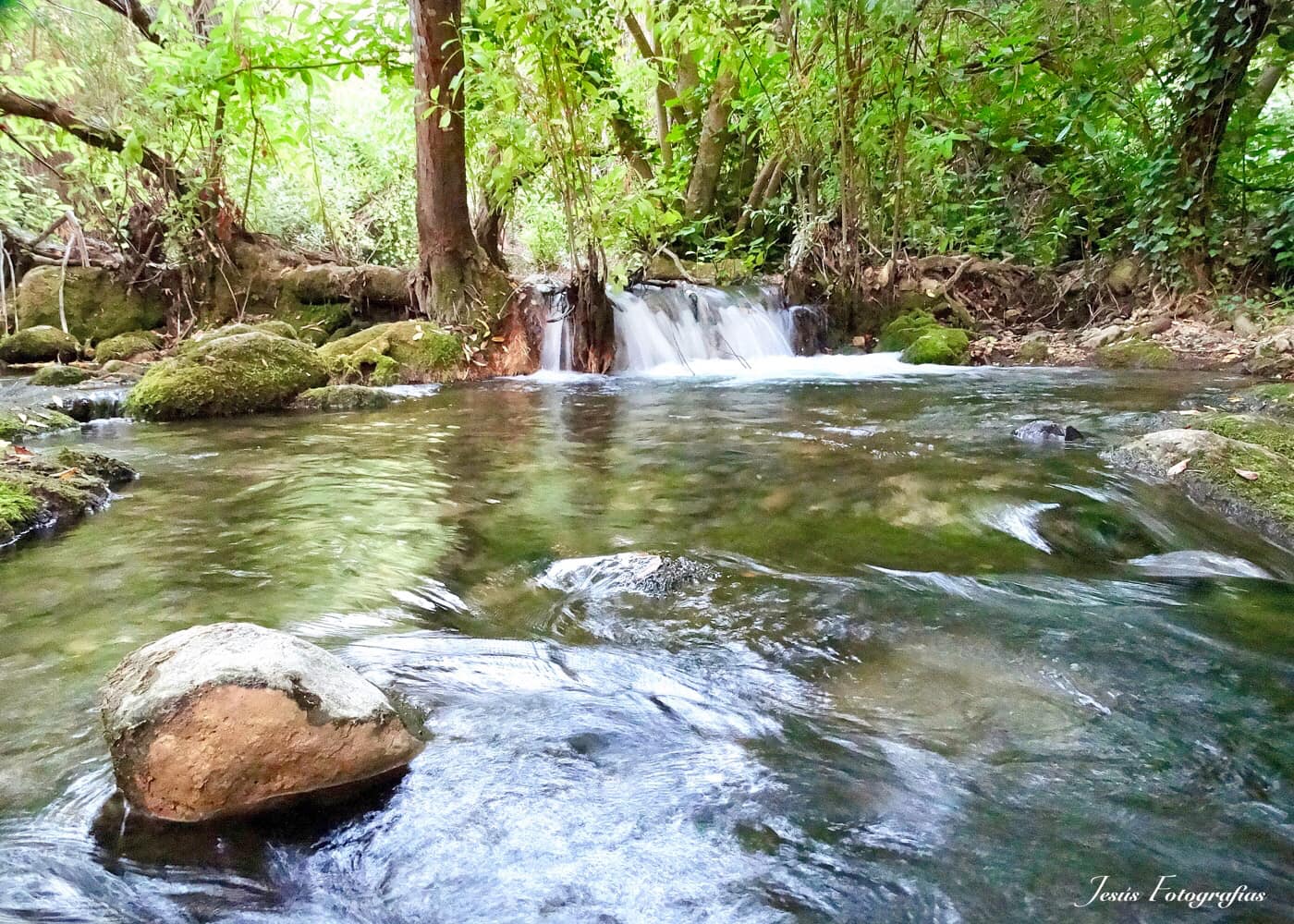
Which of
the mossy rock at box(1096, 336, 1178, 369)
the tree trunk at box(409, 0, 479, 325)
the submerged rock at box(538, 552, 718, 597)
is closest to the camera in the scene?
the submerged rock at box(538, 552, 718, 597)

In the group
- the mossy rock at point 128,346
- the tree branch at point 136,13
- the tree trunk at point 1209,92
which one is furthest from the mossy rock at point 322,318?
the tree trunk at point 1209,92

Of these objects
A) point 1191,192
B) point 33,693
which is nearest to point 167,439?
point 33,693

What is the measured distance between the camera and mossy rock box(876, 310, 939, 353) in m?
10.8

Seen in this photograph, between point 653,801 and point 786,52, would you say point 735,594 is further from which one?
point 786,52

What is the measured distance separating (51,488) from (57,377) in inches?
218

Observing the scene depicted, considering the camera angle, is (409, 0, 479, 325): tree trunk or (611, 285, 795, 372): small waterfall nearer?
(409, 0, 479, 325): tree trunk

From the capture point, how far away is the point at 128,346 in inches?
386

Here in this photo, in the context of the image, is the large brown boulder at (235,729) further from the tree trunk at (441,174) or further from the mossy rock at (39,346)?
the mossy rock at (39,346)

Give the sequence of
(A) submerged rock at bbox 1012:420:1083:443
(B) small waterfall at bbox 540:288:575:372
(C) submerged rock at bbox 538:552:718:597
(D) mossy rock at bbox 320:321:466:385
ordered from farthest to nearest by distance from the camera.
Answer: (B) small waterfall at bbox 540:288:575:372
(D) mossy rock at bbox 320:321:466:385
(A) submerged rock at bbox 1012:420:1083:443
(C) submerged rock at bbox 538:552:718:597

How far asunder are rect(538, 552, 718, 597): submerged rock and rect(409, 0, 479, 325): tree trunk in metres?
6.38

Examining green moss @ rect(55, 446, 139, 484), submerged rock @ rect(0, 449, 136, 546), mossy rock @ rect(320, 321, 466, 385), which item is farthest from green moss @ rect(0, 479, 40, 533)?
mossy rock @ rect(320, 321, 466, 385)

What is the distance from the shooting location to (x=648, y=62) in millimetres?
11109

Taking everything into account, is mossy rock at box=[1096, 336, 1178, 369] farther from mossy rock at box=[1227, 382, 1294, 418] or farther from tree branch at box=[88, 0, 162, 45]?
tree branch at box=[88, 0, 162, 45]

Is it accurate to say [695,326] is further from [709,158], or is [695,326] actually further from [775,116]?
[709,158]
